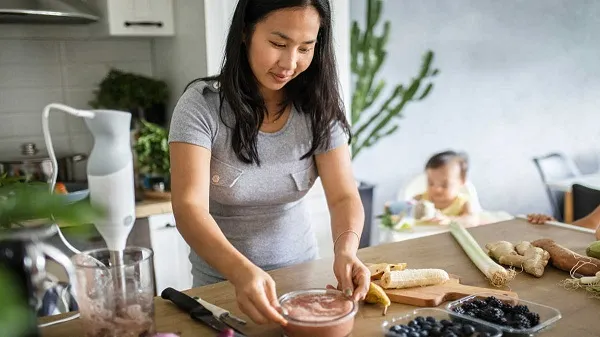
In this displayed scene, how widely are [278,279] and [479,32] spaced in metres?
2.93

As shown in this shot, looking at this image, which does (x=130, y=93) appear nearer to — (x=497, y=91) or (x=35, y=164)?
(x=35, y=164)

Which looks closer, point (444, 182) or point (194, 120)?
point (194, 120)

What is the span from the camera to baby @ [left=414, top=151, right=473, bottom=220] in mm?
2879

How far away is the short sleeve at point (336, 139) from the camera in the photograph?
1.37m

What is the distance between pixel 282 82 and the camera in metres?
1.23

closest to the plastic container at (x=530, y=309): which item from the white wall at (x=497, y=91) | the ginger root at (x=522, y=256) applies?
the ginger root at (x=522, y=256)

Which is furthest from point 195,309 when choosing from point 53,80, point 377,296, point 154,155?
point 53,80

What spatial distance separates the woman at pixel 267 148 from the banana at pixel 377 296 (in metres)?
0.03

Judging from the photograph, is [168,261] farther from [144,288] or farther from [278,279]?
[144,288]

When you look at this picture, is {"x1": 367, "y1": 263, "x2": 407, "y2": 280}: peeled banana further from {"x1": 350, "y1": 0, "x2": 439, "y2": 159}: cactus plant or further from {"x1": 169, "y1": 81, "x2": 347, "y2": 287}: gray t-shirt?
{"x1": 350, "y1": 0, "x2": 439, "y2": 159}: cactus plant

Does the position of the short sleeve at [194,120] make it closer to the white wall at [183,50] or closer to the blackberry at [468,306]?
the blackberry at [468,306]

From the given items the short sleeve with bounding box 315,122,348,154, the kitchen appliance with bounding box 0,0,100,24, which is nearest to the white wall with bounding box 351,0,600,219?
the kitchen appliance with bounding box 0,0,100,24

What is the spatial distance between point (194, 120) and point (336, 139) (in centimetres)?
35

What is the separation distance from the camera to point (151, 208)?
229 cm
